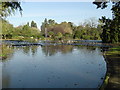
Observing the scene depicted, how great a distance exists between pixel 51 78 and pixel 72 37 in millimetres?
81684

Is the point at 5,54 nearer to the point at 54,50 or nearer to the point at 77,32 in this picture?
the point at 54,50

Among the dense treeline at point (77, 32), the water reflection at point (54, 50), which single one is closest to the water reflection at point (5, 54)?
the water reflection at point (54, 50)

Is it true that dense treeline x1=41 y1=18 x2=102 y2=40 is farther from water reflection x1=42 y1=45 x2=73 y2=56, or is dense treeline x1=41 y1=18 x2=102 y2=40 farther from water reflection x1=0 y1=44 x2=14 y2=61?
water reflection x1=0 y1=44 x2=14 y2=61

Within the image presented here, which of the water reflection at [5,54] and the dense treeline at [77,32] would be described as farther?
the dense treeline at [77,32]

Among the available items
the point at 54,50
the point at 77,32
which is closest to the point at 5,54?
the point at 54,50

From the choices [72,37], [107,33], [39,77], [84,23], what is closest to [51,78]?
[39,77]

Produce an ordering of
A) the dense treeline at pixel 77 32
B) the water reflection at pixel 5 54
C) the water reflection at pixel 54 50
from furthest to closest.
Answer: the dense treeline at pixel 77 32 → the water reflection at pixel 54 50 → the water reflection at pixel 5 54

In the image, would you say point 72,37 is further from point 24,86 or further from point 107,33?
point 24,86

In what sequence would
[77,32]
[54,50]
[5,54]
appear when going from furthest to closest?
[77,32] → [54,50] → [5,54]

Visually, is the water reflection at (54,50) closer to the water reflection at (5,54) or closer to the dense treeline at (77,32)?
the water reflection at (5,54)

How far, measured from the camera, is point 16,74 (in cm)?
1741

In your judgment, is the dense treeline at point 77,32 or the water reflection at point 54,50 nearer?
the water reflection at point 54,50

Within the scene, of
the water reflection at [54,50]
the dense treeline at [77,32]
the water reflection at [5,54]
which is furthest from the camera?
the dense treeline at [77,32]

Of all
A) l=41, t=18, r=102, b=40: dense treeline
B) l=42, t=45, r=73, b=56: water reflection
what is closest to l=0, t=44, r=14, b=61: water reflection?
l=42, t=45, r=73, b=56: water reflection
